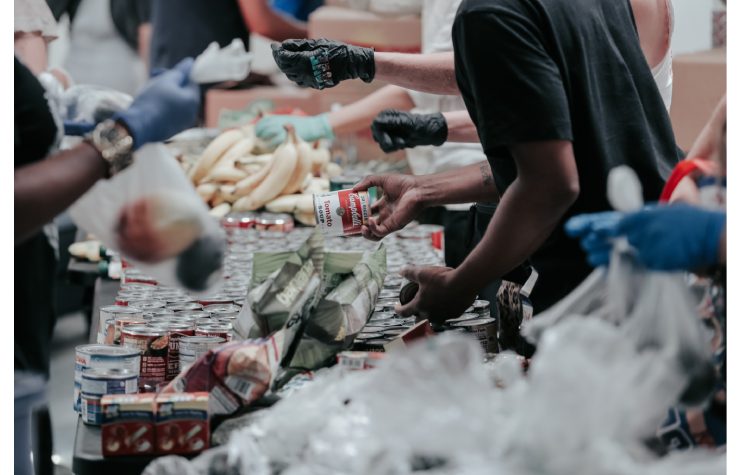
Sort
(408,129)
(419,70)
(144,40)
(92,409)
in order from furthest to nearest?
(144,40), (408,129), (419,70), (92,409)

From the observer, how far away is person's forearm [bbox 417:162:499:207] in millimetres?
2863

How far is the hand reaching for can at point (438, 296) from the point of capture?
7.53 ft

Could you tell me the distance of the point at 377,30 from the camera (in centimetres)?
524

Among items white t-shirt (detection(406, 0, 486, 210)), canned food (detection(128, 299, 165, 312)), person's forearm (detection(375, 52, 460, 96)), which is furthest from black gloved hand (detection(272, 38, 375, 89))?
white t-shirt (detection(406, 0, 486, 210))

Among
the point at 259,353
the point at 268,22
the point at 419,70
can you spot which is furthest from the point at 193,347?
the point at 268,22

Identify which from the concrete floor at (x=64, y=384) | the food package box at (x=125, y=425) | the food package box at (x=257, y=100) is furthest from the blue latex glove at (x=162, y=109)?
the food package box at (x=257, y=100)

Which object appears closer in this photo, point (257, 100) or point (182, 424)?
point (182, 424)

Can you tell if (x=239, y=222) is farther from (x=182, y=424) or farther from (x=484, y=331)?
(x=182, y=424)

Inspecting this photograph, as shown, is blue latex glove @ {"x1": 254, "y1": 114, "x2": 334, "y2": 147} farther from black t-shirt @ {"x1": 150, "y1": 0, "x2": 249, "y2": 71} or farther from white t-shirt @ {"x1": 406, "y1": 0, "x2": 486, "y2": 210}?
black t-shirt @ {"x1": 150, "y1": 0, "x2": 249, "y2": 71}

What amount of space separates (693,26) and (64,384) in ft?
12.0

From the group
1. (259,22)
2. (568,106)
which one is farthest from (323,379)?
(259,22)

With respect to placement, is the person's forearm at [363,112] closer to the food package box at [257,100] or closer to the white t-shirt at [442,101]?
the white t-shirt at [442,101]

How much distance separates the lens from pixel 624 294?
1462 mm

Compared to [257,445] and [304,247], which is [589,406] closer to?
[257,445]
